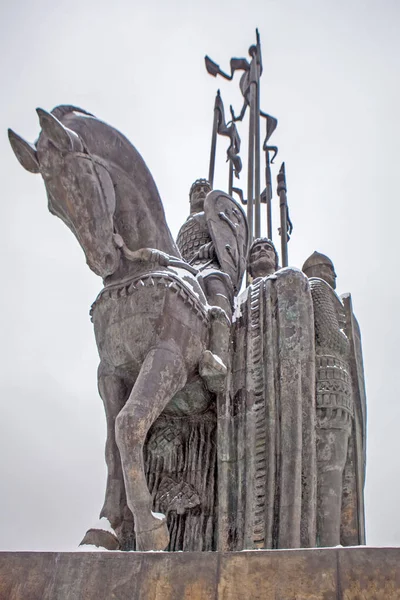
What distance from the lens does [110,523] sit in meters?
4.41

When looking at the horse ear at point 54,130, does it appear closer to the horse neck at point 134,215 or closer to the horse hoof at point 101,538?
the horse neck at point 134,215

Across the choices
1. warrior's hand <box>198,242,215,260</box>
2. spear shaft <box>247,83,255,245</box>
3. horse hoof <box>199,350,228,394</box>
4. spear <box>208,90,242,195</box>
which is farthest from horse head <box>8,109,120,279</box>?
spear <box>208,90,242,195</box>

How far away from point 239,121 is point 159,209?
1246 centimetres

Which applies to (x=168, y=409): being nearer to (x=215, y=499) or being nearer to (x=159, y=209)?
(x=215, y=499)

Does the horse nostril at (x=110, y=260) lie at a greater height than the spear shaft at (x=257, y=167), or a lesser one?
lesser

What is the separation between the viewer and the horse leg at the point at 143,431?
158 inches

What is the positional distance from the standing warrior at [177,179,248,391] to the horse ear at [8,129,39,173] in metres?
1.79

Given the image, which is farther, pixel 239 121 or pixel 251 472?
pixel 239 121

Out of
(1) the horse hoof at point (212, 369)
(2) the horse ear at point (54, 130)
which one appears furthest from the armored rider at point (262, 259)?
(2) the horse ear at point (54, 130)

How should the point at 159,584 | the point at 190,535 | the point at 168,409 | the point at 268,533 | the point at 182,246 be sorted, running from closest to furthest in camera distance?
the point at 159,584, the point at 268,533, the point at 190,535, the point at 168,409, the point at 182,246

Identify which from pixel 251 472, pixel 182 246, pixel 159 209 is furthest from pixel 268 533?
pixel 182 246

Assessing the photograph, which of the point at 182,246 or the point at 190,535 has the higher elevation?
the point at 182,246

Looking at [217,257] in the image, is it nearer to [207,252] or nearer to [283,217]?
[207,252]

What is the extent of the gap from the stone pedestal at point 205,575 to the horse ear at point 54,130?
2.81m
